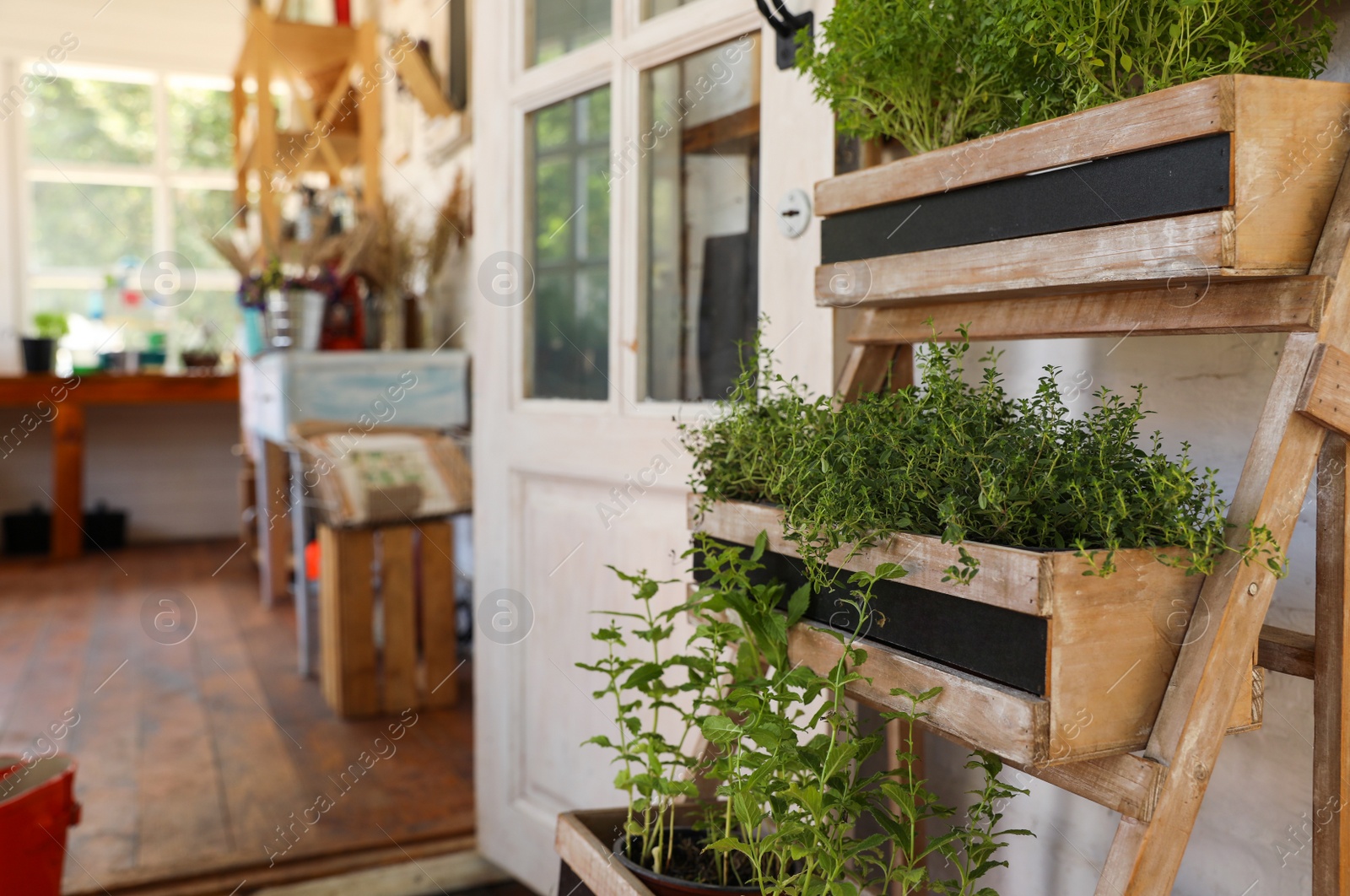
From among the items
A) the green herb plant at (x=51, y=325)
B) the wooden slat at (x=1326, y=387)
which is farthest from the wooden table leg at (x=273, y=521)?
the wooden slat at (x=1326, y=387)

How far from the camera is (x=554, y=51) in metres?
1.73

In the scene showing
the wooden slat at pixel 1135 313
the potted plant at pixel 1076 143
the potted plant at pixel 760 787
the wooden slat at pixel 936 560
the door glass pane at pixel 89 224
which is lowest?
the potted plant at pixel 760 787

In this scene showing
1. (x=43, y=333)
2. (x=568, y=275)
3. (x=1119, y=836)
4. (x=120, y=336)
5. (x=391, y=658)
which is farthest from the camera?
(x=120, y=336)

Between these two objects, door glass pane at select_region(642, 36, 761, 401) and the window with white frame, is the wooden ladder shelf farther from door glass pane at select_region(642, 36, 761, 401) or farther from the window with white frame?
the window with white frame

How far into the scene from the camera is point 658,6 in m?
1.52

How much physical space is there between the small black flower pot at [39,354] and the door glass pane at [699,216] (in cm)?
415

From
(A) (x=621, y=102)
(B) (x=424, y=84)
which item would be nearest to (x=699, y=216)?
(A) (x=621, y=102)

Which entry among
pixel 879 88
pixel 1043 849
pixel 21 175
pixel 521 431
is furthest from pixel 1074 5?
pixel 21 175

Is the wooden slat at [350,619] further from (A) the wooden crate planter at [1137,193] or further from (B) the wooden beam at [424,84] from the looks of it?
(A) the wooden crate planter at [1137,193]

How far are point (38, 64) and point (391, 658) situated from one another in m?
4.13

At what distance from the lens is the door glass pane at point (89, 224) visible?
5172 mm

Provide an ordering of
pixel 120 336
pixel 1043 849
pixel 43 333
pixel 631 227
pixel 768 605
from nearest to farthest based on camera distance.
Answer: pixel 768 605 → pixel 1043 849 → pixel 631 227 → pixel 43 333 → pixel 120 336

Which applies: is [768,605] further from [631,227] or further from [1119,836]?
[631,227]

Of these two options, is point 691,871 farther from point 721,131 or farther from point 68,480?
point 68,480
